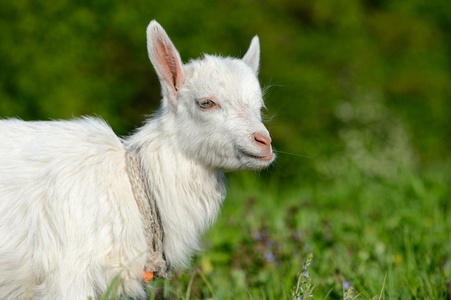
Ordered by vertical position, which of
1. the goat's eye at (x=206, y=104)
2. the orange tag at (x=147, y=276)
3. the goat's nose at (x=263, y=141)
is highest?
the goat's eye at (x=206, y=104)

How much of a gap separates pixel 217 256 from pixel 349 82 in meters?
A: 7.15

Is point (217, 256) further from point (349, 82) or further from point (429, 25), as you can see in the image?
point (429, 25)

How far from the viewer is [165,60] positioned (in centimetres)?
266

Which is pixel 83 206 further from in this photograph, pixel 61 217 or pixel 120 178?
pixel 120 178

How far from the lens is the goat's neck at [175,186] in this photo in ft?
8.73

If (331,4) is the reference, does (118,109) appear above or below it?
below

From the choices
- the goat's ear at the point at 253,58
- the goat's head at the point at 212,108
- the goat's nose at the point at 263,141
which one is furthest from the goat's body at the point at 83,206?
the goat's ear at the point at 253,58

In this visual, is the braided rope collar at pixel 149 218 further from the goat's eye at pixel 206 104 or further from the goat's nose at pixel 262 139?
the goat's nose at pixel 262 139

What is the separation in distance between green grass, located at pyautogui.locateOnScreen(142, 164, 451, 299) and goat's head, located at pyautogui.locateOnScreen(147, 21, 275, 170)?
64cm

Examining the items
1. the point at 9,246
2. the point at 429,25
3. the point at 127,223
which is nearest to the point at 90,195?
the point at 127,223

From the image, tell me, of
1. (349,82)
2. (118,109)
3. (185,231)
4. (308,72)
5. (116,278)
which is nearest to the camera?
(116,278)

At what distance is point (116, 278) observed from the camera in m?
2.21

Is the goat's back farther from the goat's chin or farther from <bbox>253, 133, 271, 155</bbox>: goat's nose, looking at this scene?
<bbox>253, 133, 271, 155</bbox>: goat's nose

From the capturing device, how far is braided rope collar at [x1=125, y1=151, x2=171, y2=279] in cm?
257
